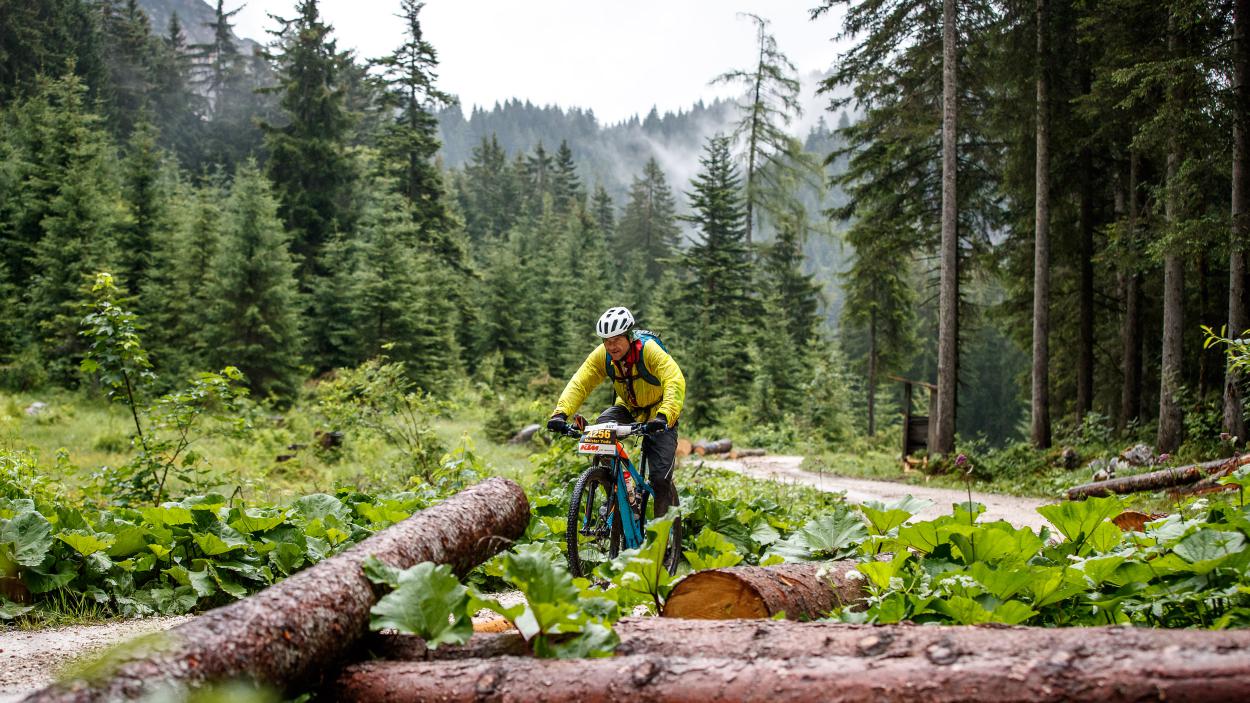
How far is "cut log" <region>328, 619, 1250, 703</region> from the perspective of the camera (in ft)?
5.64

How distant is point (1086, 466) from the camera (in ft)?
46.9

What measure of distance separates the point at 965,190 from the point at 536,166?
6854 centimetres

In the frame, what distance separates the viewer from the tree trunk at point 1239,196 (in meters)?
11.1

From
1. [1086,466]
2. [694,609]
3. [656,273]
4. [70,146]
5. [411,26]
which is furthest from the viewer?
[656,273]

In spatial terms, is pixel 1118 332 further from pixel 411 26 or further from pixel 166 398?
pixel 411 26

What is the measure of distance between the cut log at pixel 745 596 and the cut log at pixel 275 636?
1270mm

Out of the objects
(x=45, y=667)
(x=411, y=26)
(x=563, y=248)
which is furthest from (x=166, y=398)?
(x=563, y=248)

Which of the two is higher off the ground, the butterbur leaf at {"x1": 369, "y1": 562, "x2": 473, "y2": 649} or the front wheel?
the butterbur leaf at {"x1": 369, "y1": 562, "x2": 473, "y2": 649}

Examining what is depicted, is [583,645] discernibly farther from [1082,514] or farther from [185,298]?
[185,298]

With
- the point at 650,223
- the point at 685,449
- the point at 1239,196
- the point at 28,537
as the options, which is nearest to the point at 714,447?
the point at 685,449

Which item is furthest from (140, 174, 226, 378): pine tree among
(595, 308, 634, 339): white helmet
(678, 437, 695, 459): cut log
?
(595, 308, 634, 339): white helmet

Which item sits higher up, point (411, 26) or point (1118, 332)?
point (411, 26)

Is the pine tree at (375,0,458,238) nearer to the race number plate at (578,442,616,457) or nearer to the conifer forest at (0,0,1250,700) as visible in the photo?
the conifer forest at (0,0,1250,700)

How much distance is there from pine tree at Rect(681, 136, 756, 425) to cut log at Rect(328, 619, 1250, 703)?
85.2 feet
